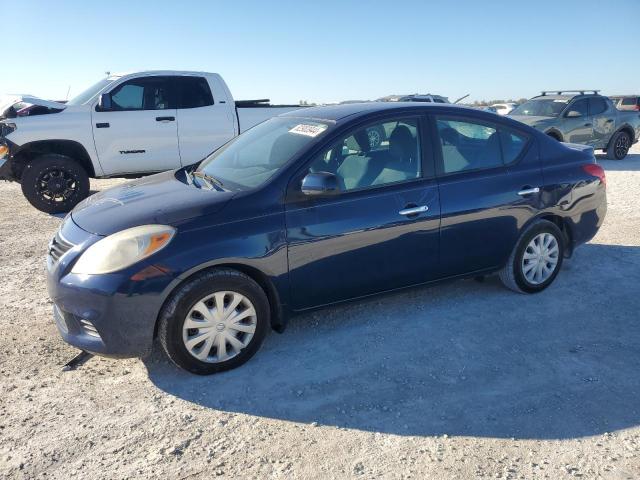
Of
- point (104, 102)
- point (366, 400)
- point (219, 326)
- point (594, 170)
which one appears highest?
point (104, 102)

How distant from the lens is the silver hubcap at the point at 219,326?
11.0 feet

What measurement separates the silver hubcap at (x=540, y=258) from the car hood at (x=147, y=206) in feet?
8.49

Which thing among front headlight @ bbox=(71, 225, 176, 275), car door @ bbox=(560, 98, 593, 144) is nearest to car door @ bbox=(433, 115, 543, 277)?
front headlight @ bbox=(71, 225, 176, 275)

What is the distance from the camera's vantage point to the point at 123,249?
3.21 metres

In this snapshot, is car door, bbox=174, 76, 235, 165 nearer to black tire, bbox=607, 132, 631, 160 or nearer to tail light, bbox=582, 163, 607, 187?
tail light, bbox=582, 163, 607, 187

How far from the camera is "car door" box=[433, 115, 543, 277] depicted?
13.6ft

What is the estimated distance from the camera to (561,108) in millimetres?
12742

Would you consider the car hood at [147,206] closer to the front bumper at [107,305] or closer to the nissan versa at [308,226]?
the nissan versa at [308,226]

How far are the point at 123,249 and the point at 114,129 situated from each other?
569 cm

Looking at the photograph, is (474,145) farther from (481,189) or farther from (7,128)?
(7,128)

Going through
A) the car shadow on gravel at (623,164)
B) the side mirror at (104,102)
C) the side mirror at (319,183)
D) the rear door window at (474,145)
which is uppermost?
the side mirror at (104,102)

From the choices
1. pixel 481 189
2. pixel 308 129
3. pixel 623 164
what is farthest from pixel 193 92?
pixel 623 164

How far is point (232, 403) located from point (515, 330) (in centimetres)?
216

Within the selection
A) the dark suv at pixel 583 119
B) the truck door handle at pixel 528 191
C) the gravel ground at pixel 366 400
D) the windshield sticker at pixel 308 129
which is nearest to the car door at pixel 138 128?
the gravel ground at pixel 366 400
